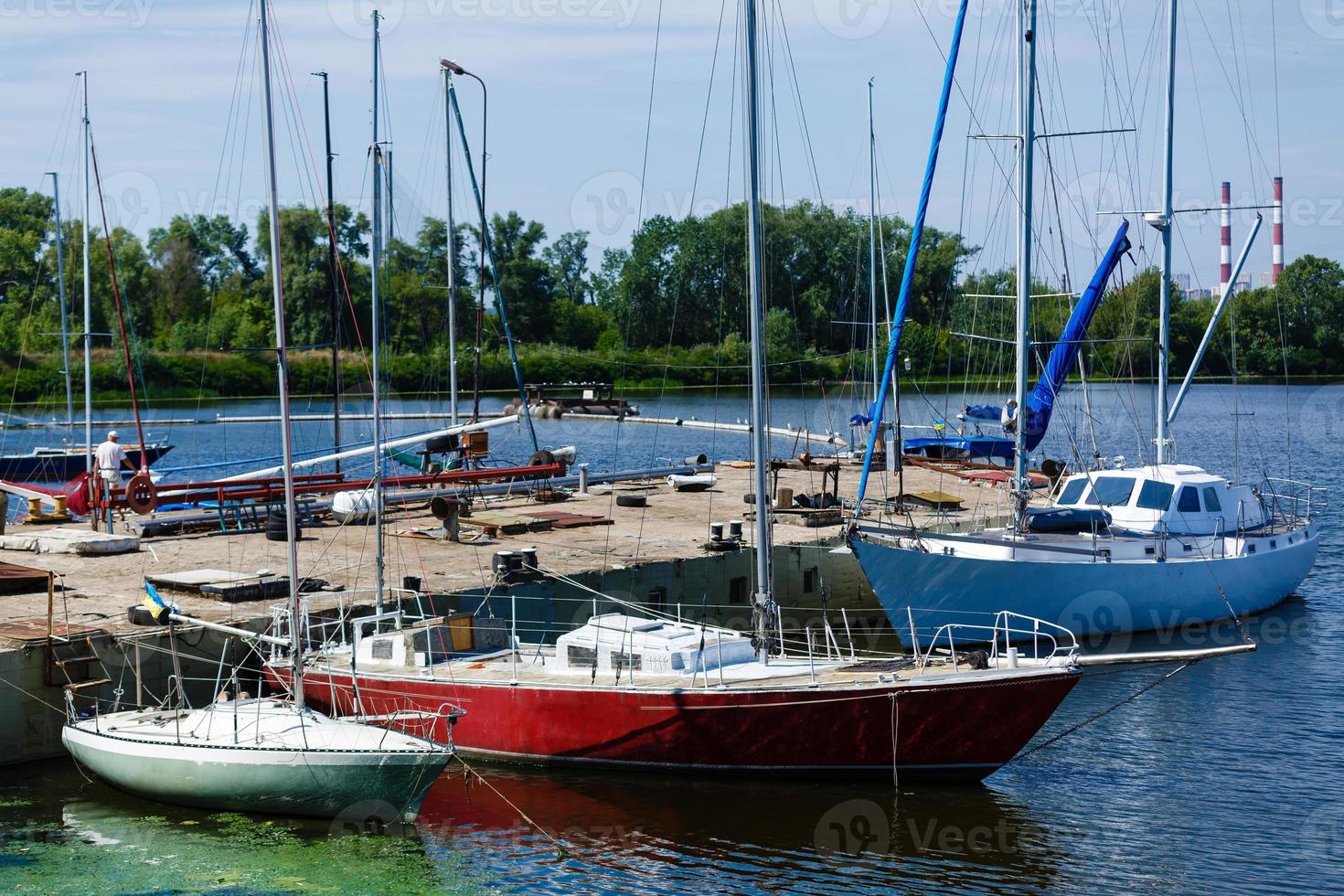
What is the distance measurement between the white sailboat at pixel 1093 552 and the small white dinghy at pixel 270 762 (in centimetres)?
1228

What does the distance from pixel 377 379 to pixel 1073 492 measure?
17.6m

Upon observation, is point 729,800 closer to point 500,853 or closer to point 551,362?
point 500,853

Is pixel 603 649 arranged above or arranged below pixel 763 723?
above

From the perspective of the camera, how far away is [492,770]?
22547mm

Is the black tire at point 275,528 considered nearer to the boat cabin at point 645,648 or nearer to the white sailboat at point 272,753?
the white sailboat at point 272,753

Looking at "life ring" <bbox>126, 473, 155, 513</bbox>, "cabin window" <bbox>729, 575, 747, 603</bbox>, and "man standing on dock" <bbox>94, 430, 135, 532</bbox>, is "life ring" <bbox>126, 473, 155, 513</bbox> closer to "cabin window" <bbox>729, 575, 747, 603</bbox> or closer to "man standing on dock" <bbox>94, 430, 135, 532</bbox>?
"man standing on dock" <bbox>94, 430, 135, 532</bbox>

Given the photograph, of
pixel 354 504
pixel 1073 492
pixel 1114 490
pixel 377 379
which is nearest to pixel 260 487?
pixel 354 504

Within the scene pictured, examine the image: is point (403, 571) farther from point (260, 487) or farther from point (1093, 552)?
point (1093, 552)

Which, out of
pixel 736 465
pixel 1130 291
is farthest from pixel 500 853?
pixel 1130 291

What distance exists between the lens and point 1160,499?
105ft

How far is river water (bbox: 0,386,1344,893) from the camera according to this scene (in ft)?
59.4

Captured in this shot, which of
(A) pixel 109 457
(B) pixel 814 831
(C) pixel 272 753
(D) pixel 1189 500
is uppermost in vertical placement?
(A) pixel 109 457

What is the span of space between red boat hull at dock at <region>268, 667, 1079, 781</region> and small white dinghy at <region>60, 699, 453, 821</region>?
4.68ft

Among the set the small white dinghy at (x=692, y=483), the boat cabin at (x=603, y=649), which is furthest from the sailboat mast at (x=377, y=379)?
the small white dinghy at (x=692, y=483)
